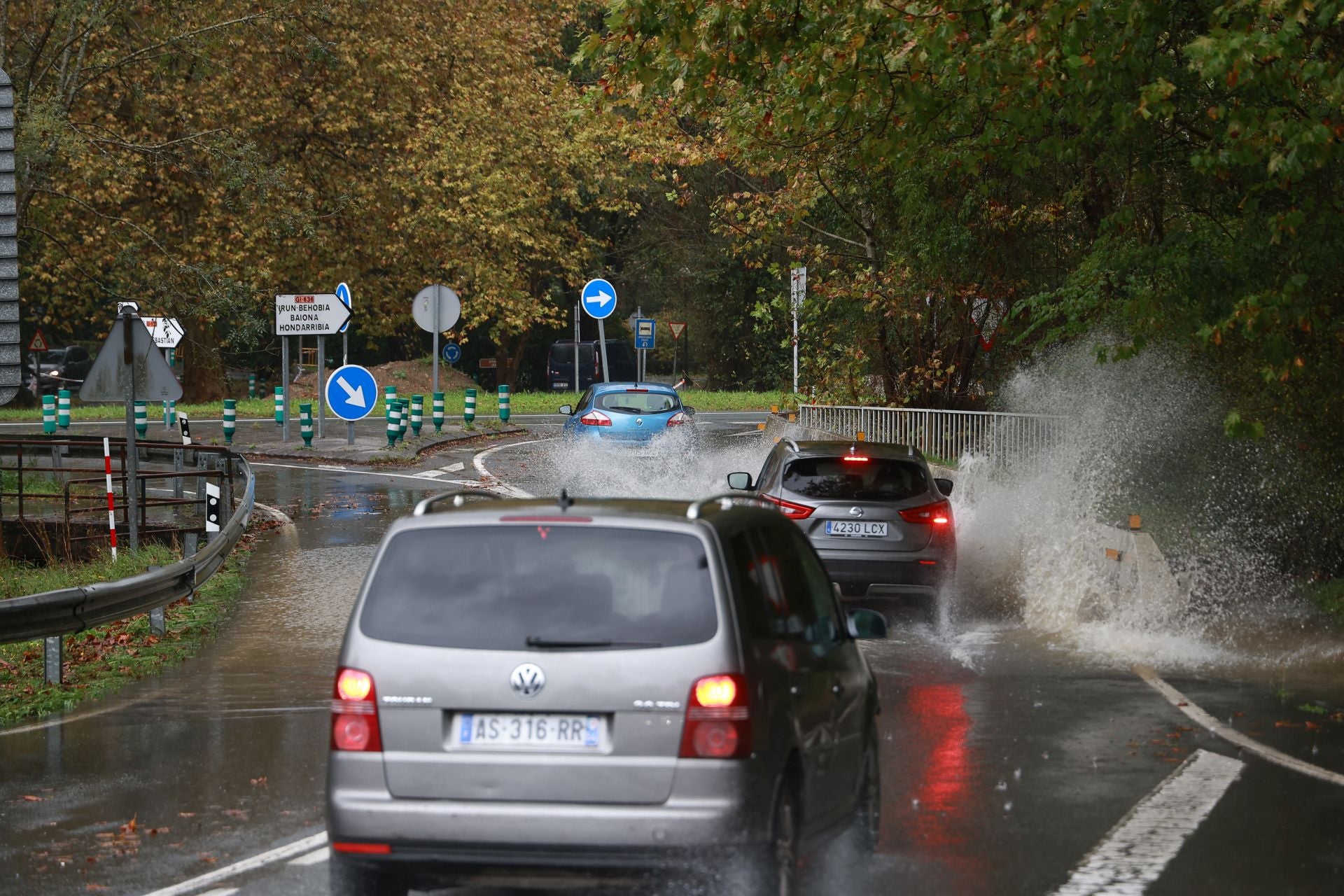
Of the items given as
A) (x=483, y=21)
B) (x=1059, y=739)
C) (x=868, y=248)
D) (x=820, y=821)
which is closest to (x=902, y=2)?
(x=1059, y=739)

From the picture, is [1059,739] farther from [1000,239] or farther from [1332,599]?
[1000,239]

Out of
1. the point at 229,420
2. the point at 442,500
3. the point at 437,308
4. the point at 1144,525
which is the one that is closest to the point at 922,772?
the point at 442,500

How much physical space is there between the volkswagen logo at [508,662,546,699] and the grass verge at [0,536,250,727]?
6.07 m

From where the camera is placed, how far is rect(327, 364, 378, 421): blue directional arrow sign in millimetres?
31938

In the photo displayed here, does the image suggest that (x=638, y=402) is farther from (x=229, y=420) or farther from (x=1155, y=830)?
(x=1155, y=830)

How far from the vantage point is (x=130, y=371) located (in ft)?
52.9

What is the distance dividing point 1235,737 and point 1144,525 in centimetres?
821

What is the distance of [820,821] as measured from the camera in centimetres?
621

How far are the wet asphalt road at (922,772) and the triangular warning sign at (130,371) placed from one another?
2.82 metres

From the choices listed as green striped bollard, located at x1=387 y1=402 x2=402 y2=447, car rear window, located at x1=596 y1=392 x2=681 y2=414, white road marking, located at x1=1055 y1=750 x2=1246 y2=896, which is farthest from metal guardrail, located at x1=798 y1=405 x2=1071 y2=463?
white road marking, located at x1=1055 y1=750 x2=1246 y2=896

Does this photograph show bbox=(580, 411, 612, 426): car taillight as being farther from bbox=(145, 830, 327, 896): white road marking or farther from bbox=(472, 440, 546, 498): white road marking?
bbox=(145, 830, 327, 896): white road marking

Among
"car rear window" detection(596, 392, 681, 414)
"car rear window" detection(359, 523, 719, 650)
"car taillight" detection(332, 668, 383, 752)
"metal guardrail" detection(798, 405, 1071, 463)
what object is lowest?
→ "car taillight" detection(332, 668, 383, 752)

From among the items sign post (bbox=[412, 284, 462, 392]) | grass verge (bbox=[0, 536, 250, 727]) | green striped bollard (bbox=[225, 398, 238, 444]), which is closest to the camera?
grass verge (bbox=[0, 536, 250, 727])

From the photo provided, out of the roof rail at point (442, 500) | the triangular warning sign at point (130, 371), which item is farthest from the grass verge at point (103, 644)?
Result: the roof rail at point (442, 500)
